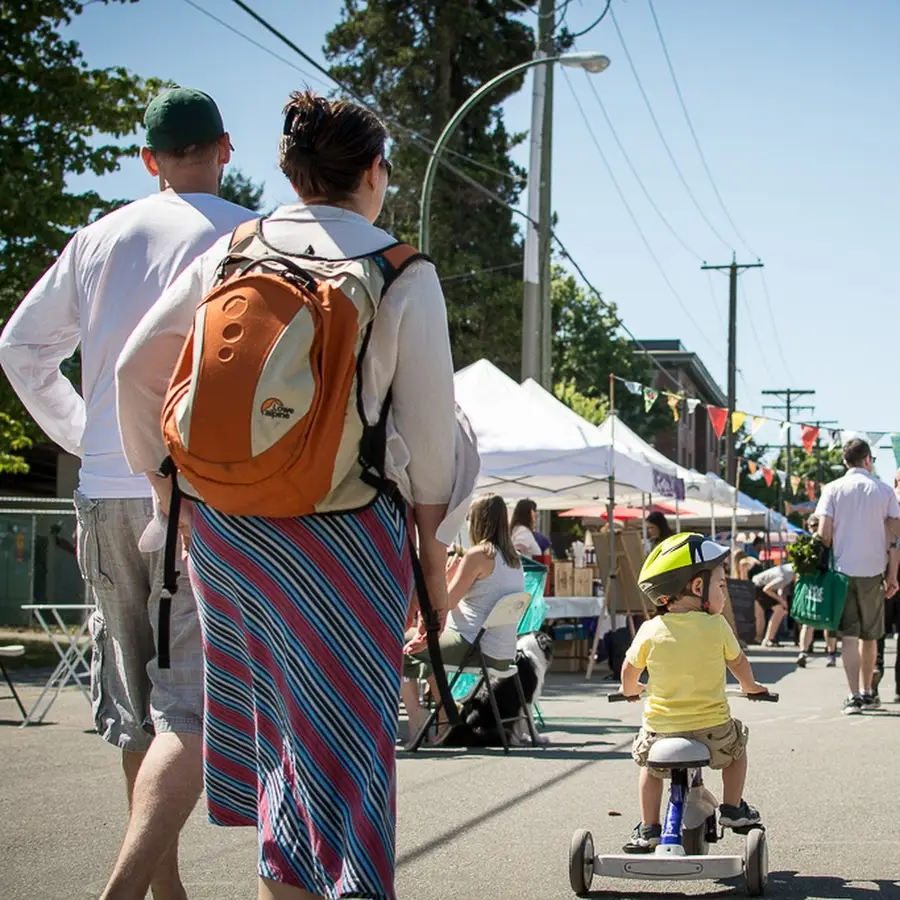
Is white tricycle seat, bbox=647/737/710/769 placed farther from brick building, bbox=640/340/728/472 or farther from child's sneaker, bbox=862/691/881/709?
brick building, bbox=640/340/728/472

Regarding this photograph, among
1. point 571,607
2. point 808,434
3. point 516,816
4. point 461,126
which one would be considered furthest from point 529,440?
point 461,126

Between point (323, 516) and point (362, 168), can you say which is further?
point (362, 168)

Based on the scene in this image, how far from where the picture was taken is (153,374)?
3.39m

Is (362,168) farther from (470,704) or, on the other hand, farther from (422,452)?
(470,704)

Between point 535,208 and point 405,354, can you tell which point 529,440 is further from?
point 405,354

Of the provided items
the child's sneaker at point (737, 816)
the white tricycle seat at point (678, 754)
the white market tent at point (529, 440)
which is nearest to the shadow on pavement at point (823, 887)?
the child's sneaker at point (737, 816)

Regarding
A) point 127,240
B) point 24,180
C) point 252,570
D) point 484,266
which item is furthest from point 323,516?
point 484,266

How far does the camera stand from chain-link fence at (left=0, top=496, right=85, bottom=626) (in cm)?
1933

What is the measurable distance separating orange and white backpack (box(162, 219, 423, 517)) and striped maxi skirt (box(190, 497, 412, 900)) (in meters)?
0.08

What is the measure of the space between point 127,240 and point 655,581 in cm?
234

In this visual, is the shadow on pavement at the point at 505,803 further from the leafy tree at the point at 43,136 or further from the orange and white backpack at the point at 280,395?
the leafy tree at the point at 43,136

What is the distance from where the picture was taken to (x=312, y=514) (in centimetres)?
298

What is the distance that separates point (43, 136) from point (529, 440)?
7.81 m

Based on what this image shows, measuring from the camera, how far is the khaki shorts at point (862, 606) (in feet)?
38.8
